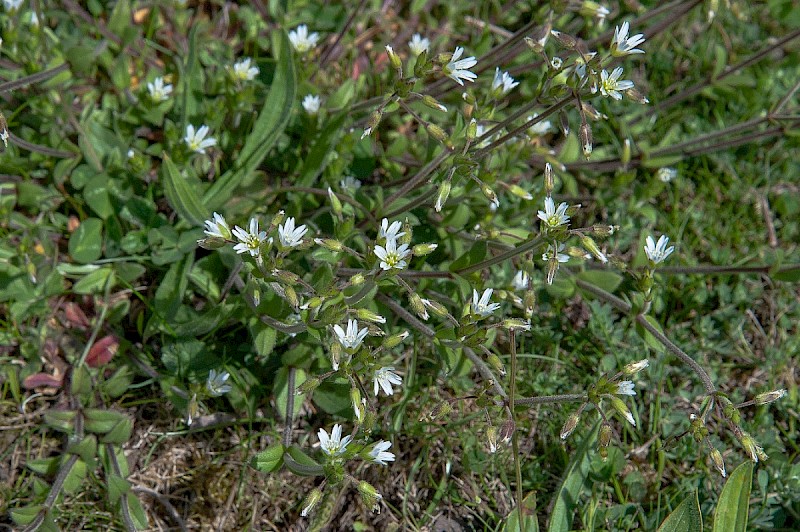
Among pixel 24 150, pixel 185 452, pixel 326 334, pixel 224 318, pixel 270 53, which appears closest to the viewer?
pixel 326 334

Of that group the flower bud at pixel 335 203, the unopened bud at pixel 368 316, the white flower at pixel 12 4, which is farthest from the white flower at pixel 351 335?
the white flower at pixel 12 4

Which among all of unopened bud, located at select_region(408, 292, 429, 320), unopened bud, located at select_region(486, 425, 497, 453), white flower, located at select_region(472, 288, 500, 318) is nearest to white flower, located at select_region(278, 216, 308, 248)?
unopened bud, located at select_region(408, 292, 429, 320)

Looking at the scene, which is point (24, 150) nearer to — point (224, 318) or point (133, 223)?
point (133, 223)

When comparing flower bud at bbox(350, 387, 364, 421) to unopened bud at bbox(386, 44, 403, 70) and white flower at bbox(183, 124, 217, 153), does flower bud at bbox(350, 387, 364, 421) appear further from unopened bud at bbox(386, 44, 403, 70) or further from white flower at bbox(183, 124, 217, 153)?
white flower at bbox(183, 124, 217, 153)

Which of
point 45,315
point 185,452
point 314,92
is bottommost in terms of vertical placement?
point 185,452

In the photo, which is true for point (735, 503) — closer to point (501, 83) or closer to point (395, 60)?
point (501, 83)

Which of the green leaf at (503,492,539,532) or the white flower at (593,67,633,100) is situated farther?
the green leaf at (503,492,539,532)

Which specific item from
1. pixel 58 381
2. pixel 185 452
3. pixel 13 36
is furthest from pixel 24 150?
pixel 185 452
